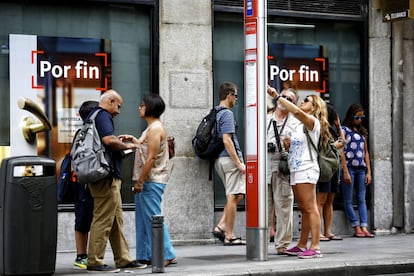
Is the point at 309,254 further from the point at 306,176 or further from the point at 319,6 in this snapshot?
the point at 319,6

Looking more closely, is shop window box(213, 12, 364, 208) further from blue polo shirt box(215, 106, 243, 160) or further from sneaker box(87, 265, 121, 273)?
sneaker box(87, 265, 121, 273)

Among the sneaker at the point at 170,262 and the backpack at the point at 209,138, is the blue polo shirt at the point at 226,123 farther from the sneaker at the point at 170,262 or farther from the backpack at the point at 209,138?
the sneaker at the point at 170,262

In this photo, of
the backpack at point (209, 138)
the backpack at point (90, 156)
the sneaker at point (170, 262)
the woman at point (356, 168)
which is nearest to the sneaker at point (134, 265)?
the sneaker at point (170, 262)

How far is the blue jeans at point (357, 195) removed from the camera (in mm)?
14492

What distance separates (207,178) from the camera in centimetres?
1383

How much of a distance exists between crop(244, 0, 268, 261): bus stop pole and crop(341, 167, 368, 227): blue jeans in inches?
138

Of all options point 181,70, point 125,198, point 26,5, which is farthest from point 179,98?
point 26,5

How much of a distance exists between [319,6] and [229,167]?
10.8 feet

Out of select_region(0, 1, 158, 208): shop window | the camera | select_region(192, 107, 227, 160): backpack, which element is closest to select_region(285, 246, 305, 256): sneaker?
the camera

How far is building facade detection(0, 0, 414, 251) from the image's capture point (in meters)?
13.3

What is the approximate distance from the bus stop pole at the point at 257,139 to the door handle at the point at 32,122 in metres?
2.74

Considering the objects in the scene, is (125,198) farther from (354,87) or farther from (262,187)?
(354,87)

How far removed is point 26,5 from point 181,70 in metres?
2.27

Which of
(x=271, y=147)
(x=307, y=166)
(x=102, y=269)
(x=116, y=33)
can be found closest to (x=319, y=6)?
(x=116, y=33)
